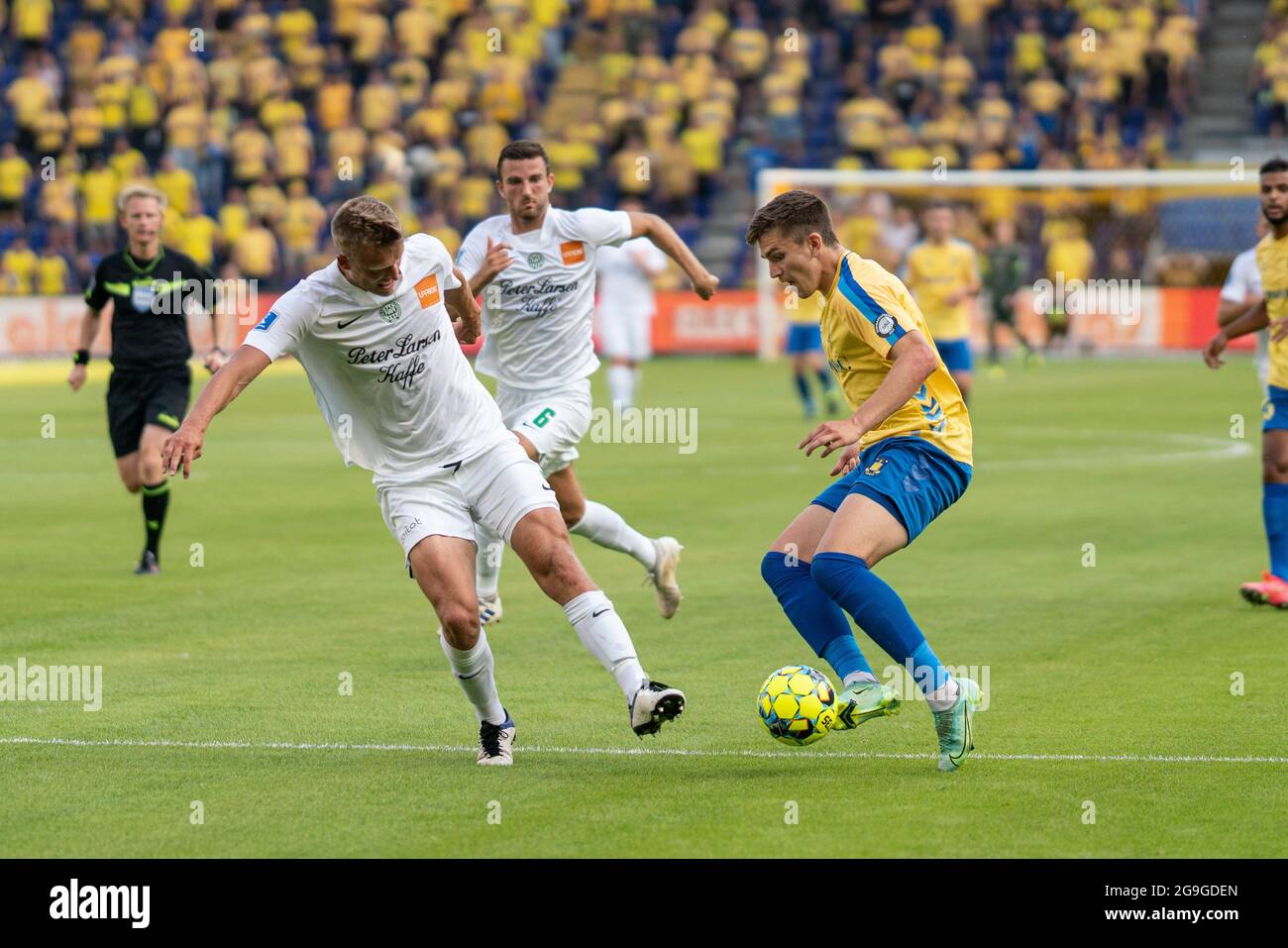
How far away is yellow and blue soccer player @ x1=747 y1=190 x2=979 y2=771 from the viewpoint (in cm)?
704

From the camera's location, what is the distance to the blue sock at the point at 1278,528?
11.2m

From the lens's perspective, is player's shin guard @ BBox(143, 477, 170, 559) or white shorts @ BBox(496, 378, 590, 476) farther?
player's shin guard @ BBox(143, 477, 170, 559)

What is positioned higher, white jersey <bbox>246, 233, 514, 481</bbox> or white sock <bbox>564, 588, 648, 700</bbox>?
white jersey <bbox>246, 233, 514, 481</bbox>

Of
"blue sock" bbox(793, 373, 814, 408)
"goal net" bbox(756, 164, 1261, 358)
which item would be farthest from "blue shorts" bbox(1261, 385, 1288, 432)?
"goal net" bbox(756, 164, 1261, 358)

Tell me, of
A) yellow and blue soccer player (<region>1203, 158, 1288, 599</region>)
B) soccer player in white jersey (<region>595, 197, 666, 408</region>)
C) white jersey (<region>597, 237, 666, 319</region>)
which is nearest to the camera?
yellow and blue soccer player (<region>1203, 158, 1288, 599</region>)

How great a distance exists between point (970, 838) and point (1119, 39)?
32896mm

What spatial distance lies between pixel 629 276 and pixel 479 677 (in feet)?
59.4

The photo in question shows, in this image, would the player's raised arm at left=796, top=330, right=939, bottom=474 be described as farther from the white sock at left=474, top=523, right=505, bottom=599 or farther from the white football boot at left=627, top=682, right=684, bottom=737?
the white sock at left=474, top=523, right=505, bottom=599

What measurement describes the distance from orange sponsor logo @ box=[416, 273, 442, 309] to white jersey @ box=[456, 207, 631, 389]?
9.71 ft

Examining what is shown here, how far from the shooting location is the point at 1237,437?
20719 mm

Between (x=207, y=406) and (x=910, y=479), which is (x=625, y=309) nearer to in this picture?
(x=910, y=479)

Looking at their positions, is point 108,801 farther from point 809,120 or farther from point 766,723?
point 809,120
